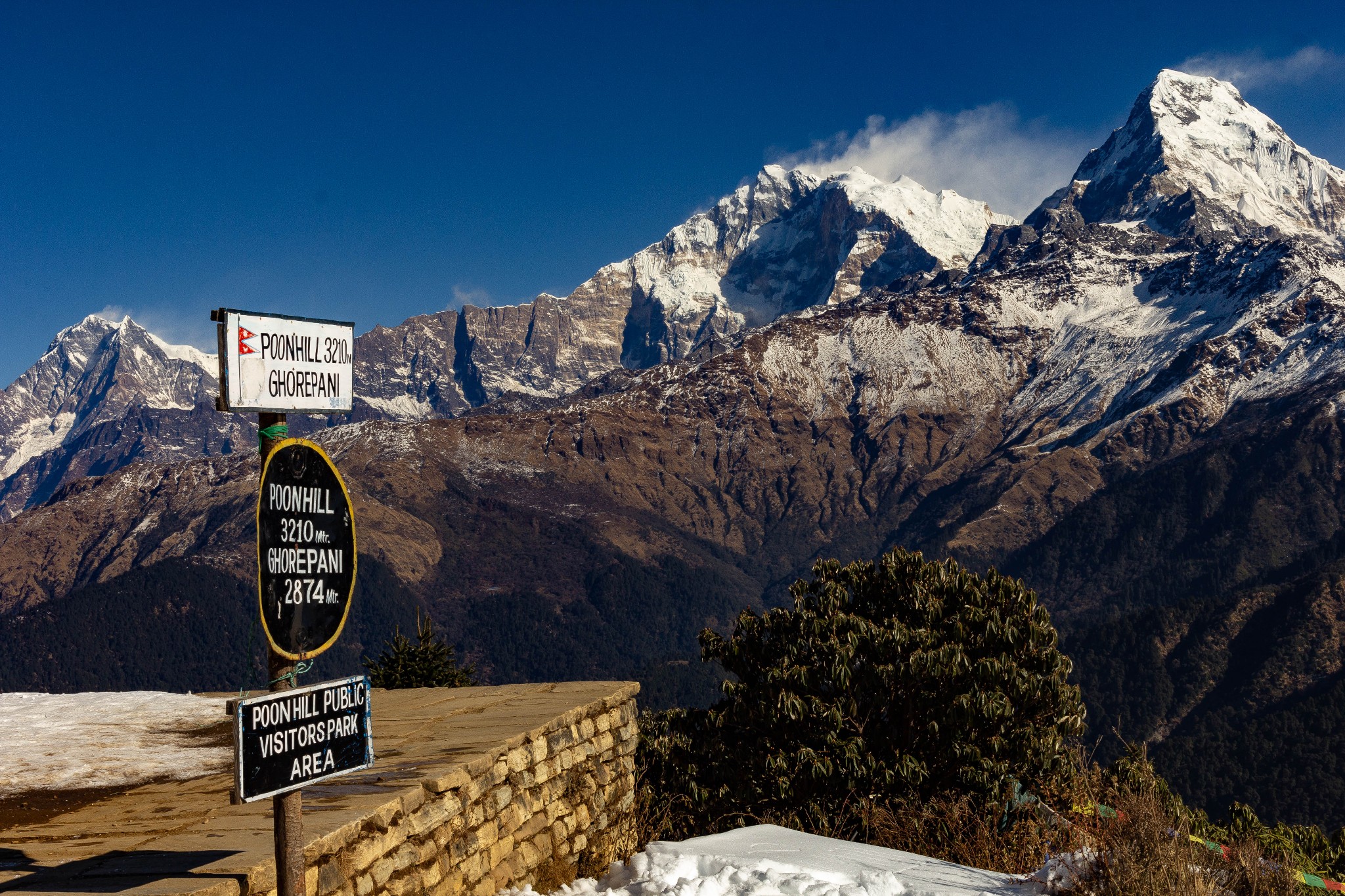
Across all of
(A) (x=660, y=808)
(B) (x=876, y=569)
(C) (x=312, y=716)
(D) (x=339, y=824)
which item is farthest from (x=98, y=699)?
(B) (x=876, y=569)

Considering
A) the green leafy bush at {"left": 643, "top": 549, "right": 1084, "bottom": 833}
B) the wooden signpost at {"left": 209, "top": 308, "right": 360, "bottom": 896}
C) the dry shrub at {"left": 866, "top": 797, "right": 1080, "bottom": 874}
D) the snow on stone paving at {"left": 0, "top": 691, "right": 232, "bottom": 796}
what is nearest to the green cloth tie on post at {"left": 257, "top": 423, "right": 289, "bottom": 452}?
the wooden signpost at {"left": 209, "top": 308, "right": 360, "bottom": 896}

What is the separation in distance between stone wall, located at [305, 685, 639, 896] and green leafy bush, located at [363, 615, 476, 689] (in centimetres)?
2138

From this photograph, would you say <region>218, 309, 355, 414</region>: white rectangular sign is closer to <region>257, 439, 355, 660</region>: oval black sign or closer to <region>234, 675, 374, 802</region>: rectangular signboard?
<region>257, 439, 355, 660</region>: oval black sign

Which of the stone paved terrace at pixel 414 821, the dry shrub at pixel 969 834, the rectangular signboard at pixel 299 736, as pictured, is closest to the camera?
the rectangular signboard at pixel 299 736

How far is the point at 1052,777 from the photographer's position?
735 inches

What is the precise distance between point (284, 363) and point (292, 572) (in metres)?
1.28

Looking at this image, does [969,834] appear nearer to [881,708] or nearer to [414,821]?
[881,708]

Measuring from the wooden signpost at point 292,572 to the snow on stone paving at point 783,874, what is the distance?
157 inches

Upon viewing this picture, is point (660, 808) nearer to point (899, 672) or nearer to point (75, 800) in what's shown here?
point (899, 672)

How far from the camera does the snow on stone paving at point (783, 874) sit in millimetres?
10781

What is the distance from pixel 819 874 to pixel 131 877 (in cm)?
660

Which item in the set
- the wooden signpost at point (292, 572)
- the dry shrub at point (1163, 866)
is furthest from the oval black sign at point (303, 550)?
the dry shrub at point (1163, 866)

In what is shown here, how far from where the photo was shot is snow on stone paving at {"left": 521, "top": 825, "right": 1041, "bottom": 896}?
10.8m

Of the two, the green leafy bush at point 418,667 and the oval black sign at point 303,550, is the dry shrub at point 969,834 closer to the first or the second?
the oval black sign at point 303,550
